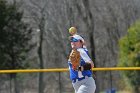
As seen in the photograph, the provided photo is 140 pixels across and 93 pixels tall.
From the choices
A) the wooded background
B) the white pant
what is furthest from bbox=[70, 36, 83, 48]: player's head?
the wooded background

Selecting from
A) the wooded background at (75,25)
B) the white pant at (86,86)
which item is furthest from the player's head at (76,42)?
the wooded background at (75,25)

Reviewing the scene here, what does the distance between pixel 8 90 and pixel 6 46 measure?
33.2ft

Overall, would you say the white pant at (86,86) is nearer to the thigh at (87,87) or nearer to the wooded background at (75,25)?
the thigh at (87,87)

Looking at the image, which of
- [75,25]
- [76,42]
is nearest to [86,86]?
[76,42]

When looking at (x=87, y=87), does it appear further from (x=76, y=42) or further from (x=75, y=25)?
(x=75, y=25)

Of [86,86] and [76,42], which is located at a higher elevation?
[76,42]

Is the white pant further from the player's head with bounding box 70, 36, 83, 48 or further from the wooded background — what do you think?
the wooded background

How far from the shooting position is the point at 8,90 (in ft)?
54.1

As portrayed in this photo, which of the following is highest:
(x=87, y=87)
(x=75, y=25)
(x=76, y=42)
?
(x=75, y=25)

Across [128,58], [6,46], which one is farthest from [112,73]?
[6,46]

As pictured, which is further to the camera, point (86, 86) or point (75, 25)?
point (75, 25)

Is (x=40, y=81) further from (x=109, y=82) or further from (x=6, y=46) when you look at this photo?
(x=6, y=46)

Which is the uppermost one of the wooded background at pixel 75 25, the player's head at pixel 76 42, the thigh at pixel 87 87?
the wooded background at pixel 75 25

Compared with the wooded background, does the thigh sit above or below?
below
